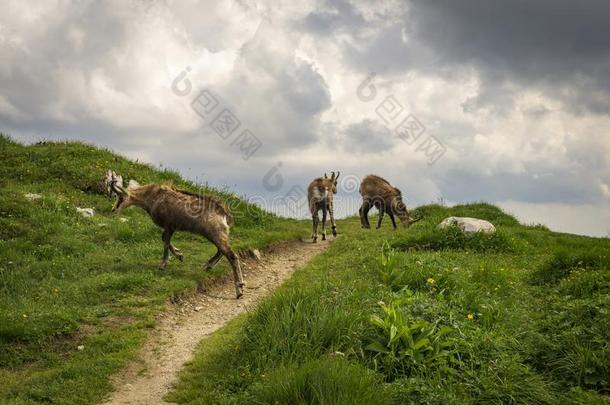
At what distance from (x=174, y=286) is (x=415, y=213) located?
612 inches

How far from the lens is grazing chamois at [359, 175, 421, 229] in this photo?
22.1 metres

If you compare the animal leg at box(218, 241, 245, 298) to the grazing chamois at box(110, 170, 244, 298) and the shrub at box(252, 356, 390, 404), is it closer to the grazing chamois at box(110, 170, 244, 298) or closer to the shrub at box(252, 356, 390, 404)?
the grazing chamois at box(110, 170, 244, 298)

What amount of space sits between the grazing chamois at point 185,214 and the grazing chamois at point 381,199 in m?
10.0

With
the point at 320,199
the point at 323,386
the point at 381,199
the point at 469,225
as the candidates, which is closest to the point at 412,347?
the point at 323,386

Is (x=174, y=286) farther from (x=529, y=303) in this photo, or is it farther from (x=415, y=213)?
(x=415, y=213)

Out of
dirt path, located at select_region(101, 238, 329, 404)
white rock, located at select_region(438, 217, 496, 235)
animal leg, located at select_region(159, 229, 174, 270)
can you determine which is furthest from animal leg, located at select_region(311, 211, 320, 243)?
animal leg, located at select_region(159, 229, 174, 270)

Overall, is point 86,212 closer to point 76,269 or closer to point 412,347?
point 76,269

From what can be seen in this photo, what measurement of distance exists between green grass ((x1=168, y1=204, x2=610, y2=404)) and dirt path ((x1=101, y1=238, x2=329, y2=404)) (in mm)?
417

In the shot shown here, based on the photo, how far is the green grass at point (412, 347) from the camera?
6.45 metres

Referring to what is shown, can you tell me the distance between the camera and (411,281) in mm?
10656

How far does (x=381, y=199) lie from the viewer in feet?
73.8

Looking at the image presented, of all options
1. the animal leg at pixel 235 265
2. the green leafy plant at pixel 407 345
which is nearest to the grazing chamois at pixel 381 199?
the animal leg at pixel 235 265

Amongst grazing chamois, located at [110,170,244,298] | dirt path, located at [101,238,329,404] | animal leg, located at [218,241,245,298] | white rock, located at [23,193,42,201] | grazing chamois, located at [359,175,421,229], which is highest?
grazing chamois, located at [359,175,421,229]

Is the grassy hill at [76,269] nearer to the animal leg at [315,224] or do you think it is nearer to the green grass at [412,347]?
the animal leg at [315,224]
